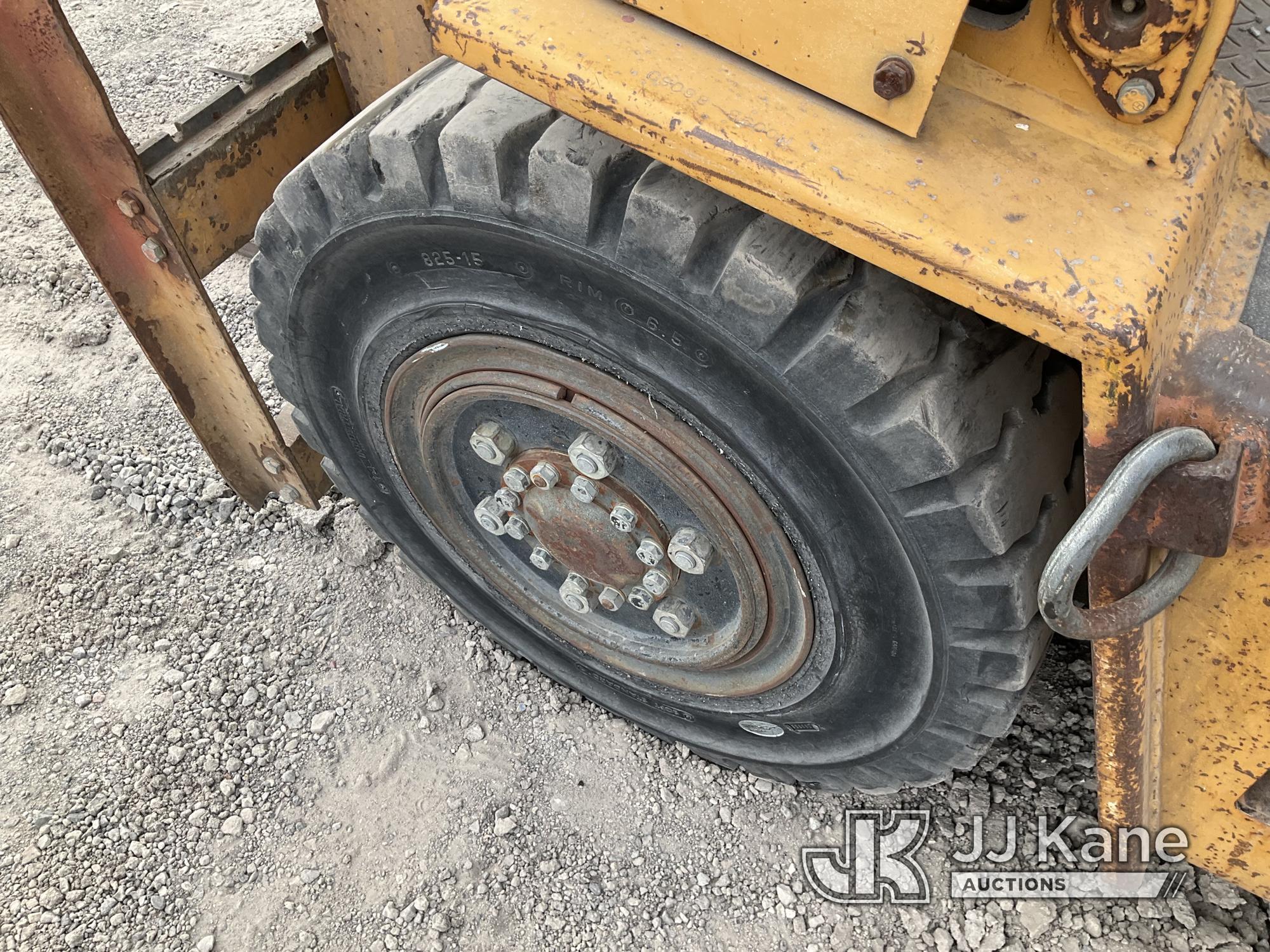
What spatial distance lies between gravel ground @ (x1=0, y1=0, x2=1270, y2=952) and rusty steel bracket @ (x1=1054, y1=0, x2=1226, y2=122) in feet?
5.31

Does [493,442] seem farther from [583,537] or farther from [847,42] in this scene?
[847,42]

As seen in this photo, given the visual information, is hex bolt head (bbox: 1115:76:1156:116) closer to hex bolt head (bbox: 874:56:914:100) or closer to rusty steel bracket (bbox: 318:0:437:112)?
hex bolt head (bbox: 874:56:914:100)

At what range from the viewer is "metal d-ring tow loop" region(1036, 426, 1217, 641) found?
1081mm

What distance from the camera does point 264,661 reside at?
2.68 m

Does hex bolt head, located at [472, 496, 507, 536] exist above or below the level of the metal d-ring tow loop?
below

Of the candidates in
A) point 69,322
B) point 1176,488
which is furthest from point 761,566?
point 69,322

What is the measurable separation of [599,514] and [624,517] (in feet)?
0.24

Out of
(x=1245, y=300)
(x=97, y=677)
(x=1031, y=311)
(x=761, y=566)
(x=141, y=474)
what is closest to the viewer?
(x=1031, y=311)

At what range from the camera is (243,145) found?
235 cm

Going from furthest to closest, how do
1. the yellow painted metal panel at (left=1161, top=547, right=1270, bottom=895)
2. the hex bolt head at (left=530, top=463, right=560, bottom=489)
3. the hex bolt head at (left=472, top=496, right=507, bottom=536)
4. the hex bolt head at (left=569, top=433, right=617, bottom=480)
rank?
the hex bolt head at (left=472, top=496, right=507, bottom=536)
the hex bolt head at (left=530, top=463, right=560, bottom=489)
the hex bolt head at (left=569, top=433, right=617, bottom=480)
the yellow painted metal panel at (left=1161, top=547, right=1270, bottom=895)

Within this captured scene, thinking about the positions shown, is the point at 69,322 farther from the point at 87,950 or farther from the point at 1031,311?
the point at 1031,311

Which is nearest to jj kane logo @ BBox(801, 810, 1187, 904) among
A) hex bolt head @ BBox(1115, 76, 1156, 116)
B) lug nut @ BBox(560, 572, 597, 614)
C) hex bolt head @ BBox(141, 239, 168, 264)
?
lug nut @ BBox(560, 572, 597, 614)

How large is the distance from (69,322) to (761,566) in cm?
306

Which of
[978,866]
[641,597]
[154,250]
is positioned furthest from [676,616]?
[154,250]
